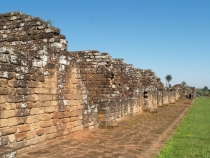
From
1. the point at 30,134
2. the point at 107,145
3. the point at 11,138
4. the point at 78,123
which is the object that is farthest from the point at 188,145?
the point at 11,138

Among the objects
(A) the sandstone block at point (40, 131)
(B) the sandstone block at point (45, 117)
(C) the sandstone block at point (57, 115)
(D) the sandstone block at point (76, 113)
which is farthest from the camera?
(D) the sandstone block at point (76, 113)

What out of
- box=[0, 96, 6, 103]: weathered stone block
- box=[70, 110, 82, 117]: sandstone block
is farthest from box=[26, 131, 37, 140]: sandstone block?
box=[70, 110, 82, 117]: sandstone block

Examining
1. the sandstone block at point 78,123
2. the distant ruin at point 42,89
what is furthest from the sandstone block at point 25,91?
the sandstone block at point 78,123

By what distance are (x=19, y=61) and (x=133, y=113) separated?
978cm

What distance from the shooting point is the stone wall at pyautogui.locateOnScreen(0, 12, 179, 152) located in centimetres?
598

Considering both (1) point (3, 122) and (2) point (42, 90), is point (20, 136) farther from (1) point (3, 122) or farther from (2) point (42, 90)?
(2) point (42, 90)

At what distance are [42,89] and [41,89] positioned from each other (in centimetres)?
5

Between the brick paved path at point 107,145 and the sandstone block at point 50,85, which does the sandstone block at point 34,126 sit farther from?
the sandstone block at point 50,85

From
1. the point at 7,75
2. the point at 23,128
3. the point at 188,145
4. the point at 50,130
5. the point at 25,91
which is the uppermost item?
the point at 7,75

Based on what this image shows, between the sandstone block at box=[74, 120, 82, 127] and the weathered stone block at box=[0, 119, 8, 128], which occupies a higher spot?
the weathered stone block at box=[0, 119, 8, 128]

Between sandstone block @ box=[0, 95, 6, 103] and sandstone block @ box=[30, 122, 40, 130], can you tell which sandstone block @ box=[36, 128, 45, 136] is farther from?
sandstone block @ box=[0, 95, 6, 103]

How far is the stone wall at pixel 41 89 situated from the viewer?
598 cm

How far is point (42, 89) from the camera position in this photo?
708 centimetres

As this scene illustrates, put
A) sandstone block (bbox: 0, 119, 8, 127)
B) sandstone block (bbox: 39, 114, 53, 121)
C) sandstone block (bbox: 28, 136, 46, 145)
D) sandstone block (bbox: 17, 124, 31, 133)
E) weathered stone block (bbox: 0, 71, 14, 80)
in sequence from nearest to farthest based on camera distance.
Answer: sandstone block (bbox: 0, 119, 8, 127) → weathered stone block (bbox: 0, 71, 14, 80) → sandstone block (bbox: 17, 124, 31, 133) → sandstone block (bbox: 28, 136, 46, 145) → sandstone block (bbox: 39, 114, 53, 121)
